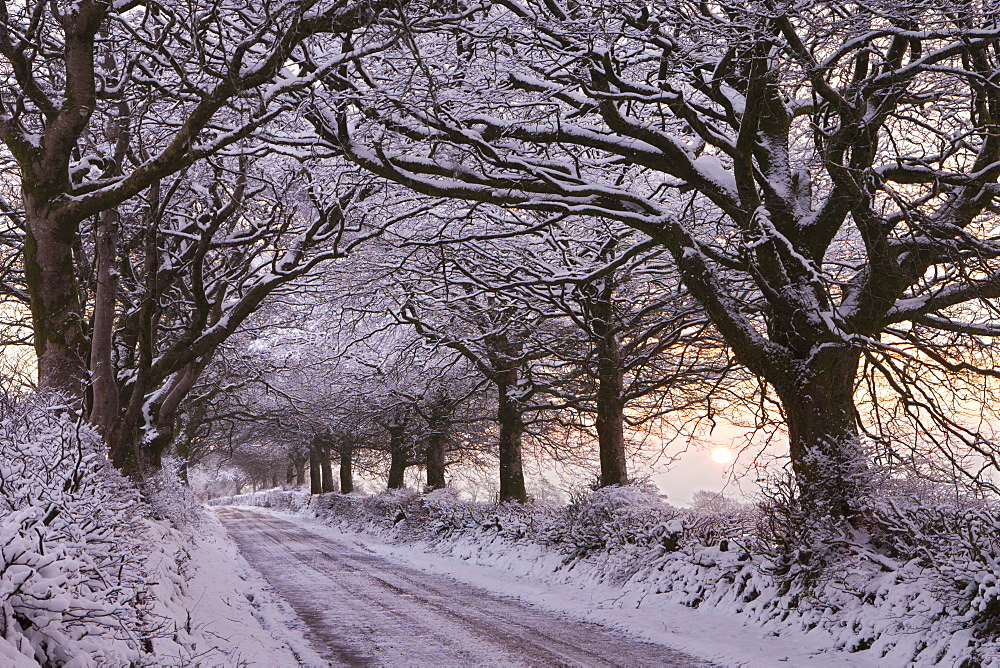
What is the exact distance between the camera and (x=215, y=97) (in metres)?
6.83

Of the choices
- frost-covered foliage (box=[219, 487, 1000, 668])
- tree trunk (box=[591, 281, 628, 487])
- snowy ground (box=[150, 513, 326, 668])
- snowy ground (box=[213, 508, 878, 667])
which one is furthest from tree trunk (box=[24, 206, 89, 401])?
tree trunk (box=[591, 281, 628, 487])

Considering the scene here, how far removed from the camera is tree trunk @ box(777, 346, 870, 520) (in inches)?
319

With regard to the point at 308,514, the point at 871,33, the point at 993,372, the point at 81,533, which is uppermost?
the point at 871,33

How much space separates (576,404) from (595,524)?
5.38 meters

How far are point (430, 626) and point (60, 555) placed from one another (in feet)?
18.3

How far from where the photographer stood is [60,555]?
13.6ft

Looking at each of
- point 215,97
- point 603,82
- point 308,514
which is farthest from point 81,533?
point 308,514

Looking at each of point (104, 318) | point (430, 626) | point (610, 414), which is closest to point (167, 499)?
point (104, 318)

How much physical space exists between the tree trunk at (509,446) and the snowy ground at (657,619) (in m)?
4.26

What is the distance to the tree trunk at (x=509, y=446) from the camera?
19.3 m

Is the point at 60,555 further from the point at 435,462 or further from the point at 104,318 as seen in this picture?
the point at 435,462

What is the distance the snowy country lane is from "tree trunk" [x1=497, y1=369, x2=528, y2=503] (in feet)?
16.2

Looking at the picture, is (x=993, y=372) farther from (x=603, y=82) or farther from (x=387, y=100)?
(x=387, y=100)

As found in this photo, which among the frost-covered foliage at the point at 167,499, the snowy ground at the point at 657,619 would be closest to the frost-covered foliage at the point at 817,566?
the snowy ground at the point at 657,619
